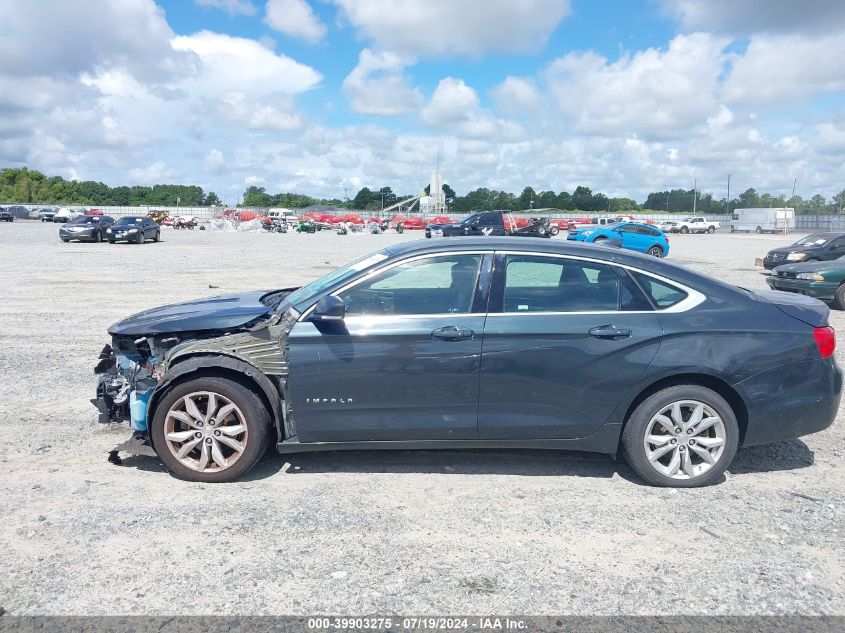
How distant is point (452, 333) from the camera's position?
14.8 feet

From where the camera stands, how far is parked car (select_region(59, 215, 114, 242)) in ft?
107

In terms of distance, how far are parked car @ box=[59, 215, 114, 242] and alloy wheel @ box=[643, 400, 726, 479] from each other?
1320 inches

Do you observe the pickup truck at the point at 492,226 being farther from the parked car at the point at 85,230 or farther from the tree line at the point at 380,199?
the tree line at the point at 380,199

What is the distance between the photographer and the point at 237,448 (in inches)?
181

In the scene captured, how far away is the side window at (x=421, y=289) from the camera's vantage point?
466 centimetres

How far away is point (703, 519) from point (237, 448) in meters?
2.97

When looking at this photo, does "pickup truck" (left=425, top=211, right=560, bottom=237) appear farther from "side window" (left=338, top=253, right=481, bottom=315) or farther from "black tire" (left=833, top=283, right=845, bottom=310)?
"side window" (left=338, top=253, right=481, bottom=315)

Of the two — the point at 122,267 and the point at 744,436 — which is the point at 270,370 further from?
the point at 122,267

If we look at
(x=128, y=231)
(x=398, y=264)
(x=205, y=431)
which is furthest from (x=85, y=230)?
(x=398, y=264)

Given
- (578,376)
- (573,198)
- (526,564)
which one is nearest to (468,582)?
(526,564)

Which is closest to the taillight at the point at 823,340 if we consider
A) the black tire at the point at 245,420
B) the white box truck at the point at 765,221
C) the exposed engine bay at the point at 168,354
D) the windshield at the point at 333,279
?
the windshield at the point at 333,279

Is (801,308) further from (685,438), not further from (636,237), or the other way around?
(636,237)

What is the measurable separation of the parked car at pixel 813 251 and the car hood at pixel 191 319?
16.2m

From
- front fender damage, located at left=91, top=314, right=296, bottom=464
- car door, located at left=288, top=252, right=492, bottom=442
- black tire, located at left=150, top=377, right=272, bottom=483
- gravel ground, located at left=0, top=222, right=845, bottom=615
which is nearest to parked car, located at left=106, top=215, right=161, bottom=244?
gravel ground, located at left=0, top=222, right=845, bottom=615
